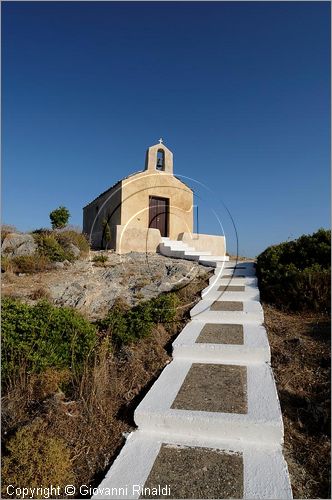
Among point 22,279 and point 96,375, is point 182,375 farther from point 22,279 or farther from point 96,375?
point 22,279

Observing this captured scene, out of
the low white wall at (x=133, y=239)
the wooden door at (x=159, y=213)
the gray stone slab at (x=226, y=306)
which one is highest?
the wooden door at (x=159, y=213)

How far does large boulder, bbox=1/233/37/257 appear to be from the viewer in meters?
12.1

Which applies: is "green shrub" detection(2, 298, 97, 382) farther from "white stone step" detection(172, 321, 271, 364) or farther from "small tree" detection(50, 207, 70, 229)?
"small tree" detection(50, 207, 70, 229)

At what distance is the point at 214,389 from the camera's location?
11.6 ft

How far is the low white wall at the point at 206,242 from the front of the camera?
52.3 ft

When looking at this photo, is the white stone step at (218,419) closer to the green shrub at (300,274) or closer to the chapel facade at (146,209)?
the green shrub at (300,274)

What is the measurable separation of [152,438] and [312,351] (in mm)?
2651

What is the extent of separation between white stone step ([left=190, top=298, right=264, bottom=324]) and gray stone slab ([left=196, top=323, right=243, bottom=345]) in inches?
12.2

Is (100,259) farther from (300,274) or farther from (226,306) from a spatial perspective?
(300,274)

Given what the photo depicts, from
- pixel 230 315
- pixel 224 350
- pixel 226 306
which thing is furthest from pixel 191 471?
pixel 226 306

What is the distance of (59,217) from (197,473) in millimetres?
17902

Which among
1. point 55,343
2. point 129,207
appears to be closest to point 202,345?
point 55,343

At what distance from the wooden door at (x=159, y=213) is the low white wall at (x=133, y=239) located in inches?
67.3

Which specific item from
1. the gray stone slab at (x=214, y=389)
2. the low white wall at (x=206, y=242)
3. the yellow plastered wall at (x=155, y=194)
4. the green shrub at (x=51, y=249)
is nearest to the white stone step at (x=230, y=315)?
the gray stone slab at (x=214, y=389)
